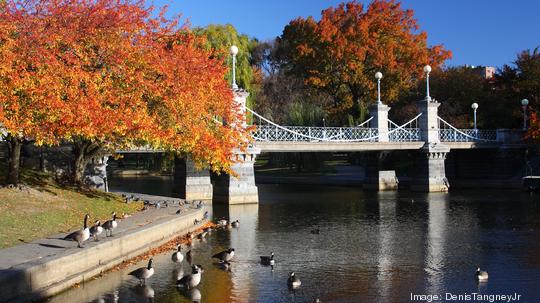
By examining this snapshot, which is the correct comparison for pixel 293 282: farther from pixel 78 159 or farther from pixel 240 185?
pixel 240 185

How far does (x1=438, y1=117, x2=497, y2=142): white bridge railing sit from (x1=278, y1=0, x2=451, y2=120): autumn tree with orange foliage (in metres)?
8.45

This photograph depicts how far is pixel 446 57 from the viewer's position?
62562mm

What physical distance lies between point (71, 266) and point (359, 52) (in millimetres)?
44084

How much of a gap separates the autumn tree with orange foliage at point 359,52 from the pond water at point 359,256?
24079 mm

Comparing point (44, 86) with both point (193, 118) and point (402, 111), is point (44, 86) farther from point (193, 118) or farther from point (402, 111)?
point (402, 111)

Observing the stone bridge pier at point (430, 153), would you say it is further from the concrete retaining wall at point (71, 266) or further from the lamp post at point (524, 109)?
the concrete retaining wall at point (71, 266)

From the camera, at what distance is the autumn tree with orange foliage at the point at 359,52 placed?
185 ft

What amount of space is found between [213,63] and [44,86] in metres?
8.08

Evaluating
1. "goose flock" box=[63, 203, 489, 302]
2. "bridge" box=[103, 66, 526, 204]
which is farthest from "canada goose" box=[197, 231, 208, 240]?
"bridge" box=[103, 66, 526, 204]

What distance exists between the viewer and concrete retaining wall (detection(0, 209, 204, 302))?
12141mm

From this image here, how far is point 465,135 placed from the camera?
157ft

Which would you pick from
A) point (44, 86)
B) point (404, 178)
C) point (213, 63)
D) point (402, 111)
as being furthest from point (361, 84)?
point (44, 86)

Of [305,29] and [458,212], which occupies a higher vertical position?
[305,29]

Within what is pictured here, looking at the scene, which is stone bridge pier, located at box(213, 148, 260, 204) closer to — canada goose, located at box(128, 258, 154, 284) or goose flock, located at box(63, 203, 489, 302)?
goose flock, located at box(63, 203, 489, 302)
